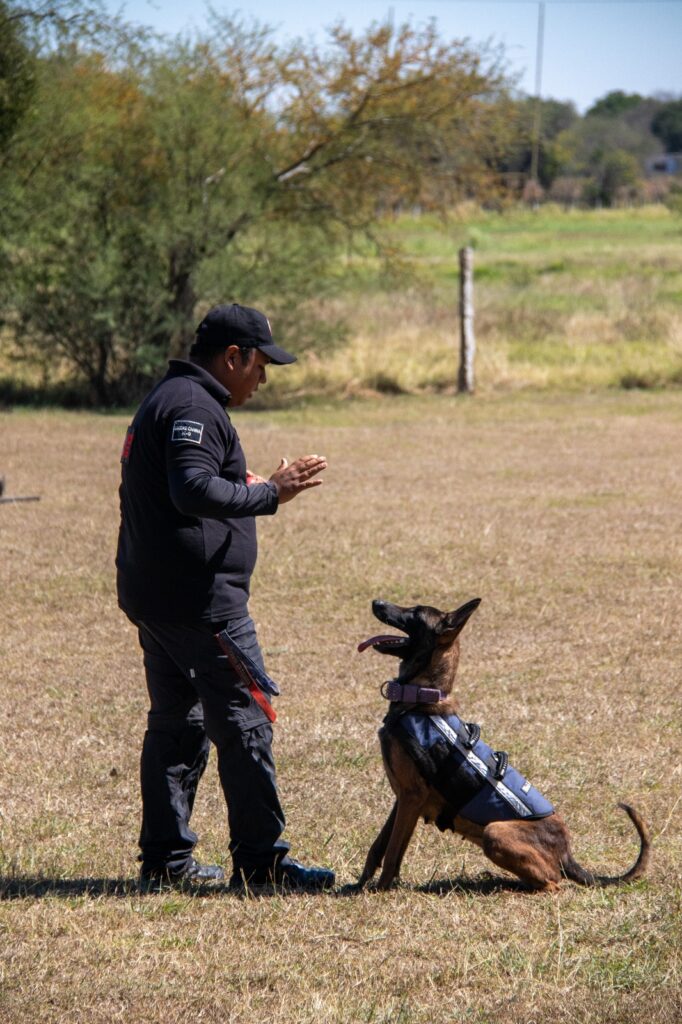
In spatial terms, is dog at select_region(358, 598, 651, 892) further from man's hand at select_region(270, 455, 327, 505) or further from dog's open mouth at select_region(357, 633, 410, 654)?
man's hand at select_region(270, 455, 327, 505)

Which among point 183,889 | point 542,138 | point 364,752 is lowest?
point 364,752

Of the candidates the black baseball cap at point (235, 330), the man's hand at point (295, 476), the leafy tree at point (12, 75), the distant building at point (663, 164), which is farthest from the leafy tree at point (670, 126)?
the man's hand at point (295, 476)

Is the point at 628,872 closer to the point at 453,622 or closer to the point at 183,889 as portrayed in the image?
the point at 453,622

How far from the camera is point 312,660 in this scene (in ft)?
24.7

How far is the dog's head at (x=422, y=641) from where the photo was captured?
166 inches

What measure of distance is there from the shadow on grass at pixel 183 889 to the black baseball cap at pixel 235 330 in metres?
1.80

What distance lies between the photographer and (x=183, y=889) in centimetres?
438

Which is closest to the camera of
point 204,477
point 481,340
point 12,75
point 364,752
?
point 204,477

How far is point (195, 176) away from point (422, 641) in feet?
53.0

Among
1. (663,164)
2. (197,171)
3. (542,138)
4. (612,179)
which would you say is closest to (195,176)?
(197,171)

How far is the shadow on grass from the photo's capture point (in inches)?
169

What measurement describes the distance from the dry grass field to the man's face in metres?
1.68

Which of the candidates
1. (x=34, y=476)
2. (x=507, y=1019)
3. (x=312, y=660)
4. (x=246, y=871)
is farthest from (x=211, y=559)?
(x=34, y=476)

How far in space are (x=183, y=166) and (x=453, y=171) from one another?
4606mm
